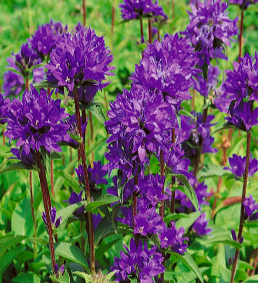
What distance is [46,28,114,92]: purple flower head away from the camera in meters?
1.92

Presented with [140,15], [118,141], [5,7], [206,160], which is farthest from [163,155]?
[5,7]

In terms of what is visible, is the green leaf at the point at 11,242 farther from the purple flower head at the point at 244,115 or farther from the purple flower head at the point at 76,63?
the purple flower head at the point at 244,115

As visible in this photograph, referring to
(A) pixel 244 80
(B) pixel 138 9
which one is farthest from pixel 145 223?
(B) pixel 138 9

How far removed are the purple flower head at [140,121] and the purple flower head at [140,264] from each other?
59 cm

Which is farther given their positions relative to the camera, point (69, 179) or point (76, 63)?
point (69, 179)

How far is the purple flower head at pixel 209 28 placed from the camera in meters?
2.66

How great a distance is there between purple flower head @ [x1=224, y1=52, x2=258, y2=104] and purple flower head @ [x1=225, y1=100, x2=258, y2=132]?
73mm

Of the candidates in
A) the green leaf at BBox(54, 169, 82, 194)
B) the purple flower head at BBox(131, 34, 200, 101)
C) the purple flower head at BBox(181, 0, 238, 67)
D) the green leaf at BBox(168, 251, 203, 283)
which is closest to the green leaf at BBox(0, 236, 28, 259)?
the green leaf at BBox(54, 169, 82, 194)

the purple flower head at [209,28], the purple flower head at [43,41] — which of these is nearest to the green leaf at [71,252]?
the purple flower head at [209,28]

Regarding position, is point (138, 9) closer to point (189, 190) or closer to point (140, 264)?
point (189, 190)

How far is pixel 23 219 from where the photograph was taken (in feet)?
10.6

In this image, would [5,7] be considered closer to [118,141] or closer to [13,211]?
[13,211]

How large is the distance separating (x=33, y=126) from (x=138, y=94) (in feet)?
1.79

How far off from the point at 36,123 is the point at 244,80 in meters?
1.29
